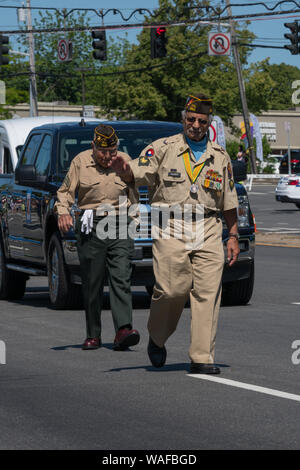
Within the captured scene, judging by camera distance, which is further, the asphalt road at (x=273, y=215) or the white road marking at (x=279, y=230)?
the asphalt road at (x=273, y=215)

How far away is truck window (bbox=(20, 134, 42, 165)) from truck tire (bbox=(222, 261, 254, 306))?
2878 mm

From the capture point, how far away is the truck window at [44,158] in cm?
1427

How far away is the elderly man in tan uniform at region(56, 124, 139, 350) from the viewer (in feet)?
33.2

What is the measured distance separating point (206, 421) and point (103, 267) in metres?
3.51

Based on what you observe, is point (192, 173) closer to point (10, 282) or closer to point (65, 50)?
point (10, 282)

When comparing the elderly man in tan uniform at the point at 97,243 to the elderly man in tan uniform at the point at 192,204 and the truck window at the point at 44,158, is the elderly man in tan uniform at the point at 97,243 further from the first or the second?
the truck window at the point at 44,158

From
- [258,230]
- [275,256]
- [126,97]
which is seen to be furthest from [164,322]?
[126,97]

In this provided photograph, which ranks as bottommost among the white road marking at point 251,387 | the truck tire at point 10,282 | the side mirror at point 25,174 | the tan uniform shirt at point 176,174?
the truck tire at point 10,282

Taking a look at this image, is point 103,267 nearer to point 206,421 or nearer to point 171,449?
point 206,421

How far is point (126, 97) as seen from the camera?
80562mm

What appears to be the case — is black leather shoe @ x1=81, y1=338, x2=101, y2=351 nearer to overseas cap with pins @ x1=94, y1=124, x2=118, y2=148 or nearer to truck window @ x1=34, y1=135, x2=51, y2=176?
overseas cap with pins @ x1=94, y1=124, x2=118, y2=148

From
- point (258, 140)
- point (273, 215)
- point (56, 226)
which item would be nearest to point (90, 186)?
point (56, 226)

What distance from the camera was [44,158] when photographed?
14.5 metres

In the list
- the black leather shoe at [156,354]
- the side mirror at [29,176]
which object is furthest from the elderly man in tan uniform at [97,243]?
the side mirror at [29,176]
